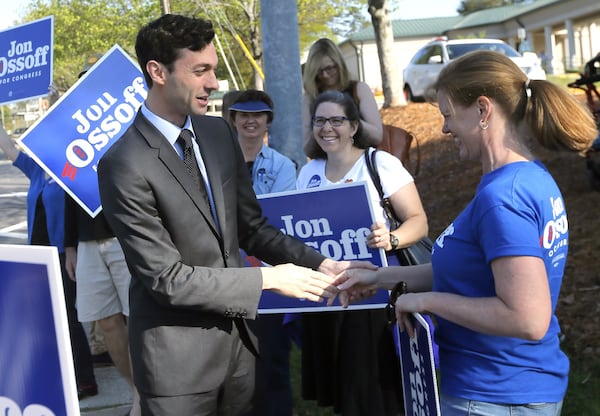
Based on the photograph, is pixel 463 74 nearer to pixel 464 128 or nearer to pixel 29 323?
pixel 464 128

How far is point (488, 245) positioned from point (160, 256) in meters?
1.05

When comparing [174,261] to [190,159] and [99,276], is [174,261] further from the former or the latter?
[99,276]

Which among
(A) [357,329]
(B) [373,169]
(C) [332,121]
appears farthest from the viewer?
(C) [332,121]

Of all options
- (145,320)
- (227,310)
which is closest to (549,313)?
(227,310)

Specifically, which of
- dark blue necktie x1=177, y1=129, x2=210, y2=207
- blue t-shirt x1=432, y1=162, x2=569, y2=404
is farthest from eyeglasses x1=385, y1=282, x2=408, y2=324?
dark blue necktie x1=177, y1=129, x2=210, y2=207

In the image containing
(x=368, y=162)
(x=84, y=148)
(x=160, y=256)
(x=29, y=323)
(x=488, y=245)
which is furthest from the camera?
(x=84, y=148)

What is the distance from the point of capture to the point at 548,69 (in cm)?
4509

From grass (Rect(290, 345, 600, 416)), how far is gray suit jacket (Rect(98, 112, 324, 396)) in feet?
8.45

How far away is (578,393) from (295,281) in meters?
2.94

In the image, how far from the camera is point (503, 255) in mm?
2270

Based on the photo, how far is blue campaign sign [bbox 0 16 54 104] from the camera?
21.6 ft

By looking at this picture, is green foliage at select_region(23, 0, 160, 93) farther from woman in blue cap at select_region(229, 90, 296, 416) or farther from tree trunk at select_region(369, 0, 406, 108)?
woman in blue cap at select_region(229, 90, 296, 416)

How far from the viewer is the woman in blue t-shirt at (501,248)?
2309 millimetres

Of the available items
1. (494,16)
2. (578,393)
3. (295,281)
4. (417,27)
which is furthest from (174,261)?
(417,27)
